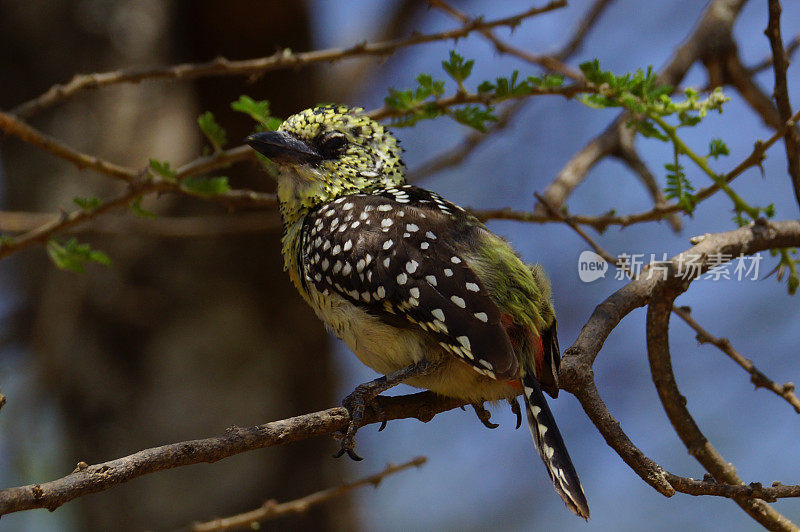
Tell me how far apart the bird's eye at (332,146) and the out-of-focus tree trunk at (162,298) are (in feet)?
5.91

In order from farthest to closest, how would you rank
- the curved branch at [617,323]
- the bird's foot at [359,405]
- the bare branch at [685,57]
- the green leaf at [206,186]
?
the bare branch at [685,57]
the green leaf at [206,186]
the bird's foot at [359,405]
the curved branch at [617,323]

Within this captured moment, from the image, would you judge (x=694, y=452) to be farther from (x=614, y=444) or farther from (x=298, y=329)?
(x=298, y=329)

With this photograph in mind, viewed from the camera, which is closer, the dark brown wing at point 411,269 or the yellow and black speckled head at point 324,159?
the dark brown wing at point 411,269

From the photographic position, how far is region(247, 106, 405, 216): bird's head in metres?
3.03

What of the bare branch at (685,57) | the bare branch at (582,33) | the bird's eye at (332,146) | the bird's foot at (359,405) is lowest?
the bird's foot at (359,405)

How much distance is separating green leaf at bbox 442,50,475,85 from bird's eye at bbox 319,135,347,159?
0.55 metres

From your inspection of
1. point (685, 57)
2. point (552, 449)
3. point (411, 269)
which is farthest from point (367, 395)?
point (685, 57)

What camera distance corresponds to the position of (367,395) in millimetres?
2422

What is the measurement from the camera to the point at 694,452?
2674 mm

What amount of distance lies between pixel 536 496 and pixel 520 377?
19.7 ft

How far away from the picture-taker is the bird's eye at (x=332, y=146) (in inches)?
124

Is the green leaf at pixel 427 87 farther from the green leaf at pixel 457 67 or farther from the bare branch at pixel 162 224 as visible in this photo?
the bare branch at pixel 162 224

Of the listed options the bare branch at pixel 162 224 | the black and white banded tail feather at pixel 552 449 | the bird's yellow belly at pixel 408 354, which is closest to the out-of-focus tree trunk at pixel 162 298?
the bare branch at pixel 162 224

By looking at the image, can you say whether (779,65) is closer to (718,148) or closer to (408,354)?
(718,148)
